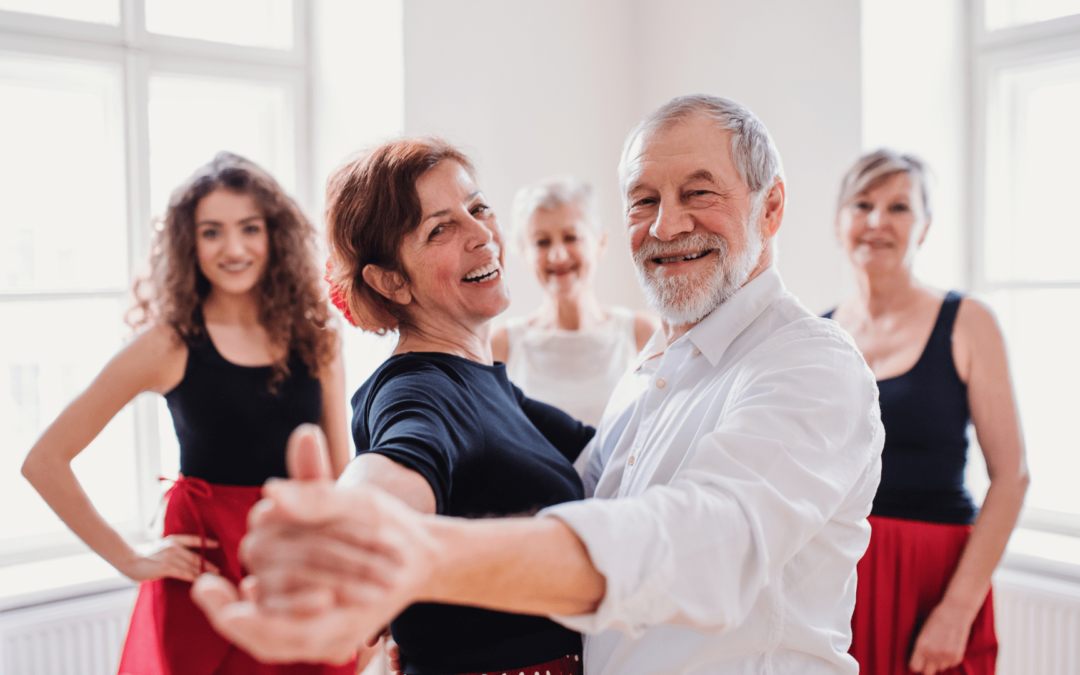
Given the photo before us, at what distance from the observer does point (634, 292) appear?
151 inches

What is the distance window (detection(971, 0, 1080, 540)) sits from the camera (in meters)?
2.88

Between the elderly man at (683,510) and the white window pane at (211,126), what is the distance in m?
2.38

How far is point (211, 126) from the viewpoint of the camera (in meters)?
3.19

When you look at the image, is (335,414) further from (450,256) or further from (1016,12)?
(1016,12)

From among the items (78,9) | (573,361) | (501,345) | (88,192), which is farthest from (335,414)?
(78,9)

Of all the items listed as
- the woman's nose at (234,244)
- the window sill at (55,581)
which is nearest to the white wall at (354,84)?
the woman's nose at (234,244)

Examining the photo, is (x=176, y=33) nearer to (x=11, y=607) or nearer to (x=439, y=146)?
(x=11, y=607)

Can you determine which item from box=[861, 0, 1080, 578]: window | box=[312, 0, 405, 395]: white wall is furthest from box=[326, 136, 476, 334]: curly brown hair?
box=[861, 0, 1080, 578]: window

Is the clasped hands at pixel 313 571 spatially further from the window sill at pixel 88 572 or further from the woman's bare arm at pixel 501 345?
the window sill at pixel 88 572

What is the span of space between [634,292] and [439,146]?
2.64 metres

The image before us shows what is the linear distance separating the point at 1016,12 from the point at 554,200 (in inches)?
75.9

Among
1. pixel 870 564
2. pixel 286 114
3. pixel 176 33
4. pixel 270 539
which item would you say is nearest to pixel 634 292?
pixel 286 114

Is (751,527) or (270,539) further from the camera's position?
(751,527)

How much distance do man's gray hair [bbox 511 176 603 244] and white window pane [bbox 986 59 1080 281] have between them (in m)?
1.60
